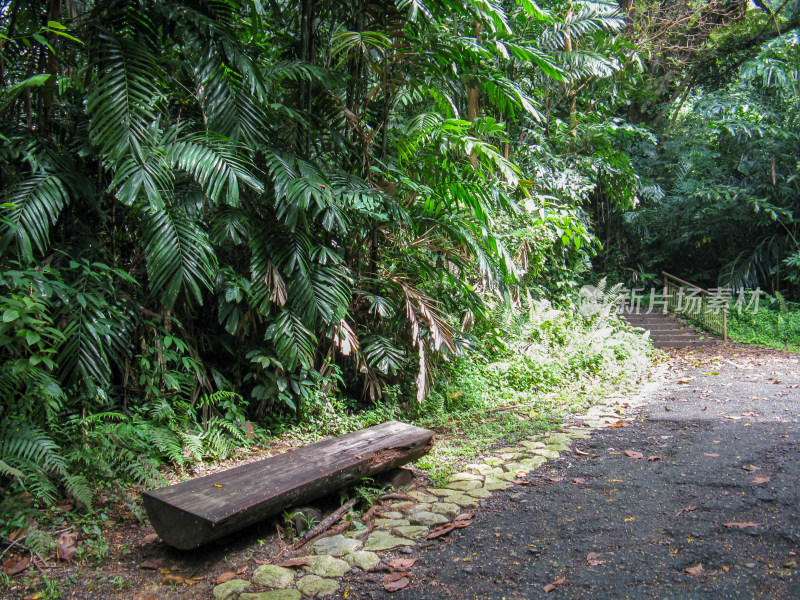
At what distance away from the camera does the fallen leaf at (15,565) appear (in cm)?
238

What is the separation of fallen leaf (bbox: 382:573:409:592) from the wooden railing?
11197 mm

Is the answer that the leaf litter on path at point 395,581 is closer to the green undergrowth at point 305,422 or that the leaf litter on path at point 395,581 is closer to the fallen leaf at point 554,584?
the fallen leaf at point 554,584

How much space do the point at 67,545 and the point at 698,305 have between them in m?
13.0

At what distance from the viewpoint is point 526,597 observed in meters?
2.10

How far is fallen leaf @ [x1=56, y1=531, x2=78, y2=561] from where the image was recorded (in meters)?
2.52

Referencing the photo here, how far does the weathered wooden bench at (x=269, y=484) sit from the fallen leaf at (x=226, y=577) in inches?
7.7

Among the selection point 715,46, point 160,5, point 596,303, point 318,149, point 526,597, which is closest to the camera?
point 526,597

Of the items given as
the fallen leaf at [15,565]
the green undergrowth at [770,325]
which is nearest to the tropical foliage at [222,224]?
the fallen leaf at [15,565]

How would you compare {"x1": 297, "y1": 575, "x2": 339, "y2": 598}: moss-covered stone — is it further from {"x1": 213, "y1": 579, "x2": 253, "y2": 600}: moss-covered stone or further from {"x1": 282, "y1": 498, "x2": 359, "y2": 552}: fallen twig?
{"x1": 282, "y1": 498, "x2": 359, "y2": 552}: fallen twig

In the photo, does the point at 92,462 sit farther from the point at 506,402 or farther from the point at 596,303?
the point at 596,303

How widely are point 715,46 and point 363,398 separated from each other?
13.6 m

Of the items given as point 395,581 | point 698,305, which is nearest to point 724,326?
point 698,305

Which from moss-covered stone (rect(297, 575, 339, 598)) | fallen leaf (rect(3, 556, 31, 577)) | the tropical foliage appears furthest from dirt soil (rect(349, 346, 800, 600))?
the tropical foliage

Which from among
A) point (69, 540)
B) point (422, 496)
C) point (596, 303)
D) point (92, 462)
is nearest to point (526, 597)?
point (422, 496)
